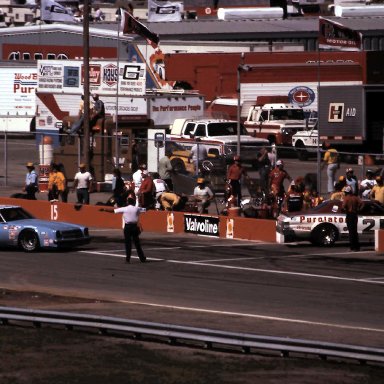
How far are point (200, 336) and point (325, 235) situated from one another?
553 inches

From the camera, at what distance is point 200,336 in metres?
16.4

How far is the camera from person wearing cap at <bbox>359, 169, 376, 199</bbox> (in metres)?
33.1

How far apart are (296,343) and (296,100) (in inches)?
1462

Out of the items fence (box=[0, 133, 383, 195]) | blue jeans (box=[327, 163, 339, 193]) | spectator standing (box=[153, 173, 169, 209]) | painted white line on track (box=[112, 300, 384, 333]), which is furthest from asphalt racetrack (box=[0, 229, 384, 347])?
fence (box=[0, 133, 383, 195])

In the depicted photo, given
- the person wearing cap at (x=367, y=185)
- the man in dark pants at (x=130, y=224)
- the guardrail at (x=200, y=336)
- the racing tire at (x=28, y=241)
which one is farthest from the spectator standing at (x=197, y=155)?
the guardrail at (x=200, y=336)

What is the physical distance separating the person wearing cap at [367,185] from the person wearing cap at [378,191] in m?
0.53

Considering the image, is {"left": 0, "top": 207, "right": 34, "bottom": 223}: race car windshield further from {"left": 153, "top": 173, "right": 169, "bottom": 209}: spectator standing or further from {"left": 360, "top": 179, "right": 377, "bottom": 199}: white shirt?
{"left": 360, "top": 179, "right": 377, "bottom": 199}: white shirt

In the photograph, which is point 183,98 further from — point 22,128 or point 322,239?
point 322,239

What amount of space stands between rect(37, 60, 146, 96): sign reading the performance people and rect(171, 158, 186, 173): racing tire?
347 inches

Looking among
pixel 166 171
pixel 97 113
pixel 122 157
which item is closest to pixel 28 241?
pixel 166 171

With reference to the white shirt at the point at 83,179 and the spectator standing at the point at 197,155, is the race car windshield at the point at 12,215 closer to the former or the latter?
the white shirt at the point at 83,179

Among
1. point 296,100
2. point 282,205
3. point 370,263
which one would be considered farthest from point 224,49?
point 370,263

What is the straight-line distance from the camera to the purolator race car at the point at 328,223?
1172 inches

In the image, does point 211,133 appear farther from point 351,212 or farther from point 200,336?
point 200,336
